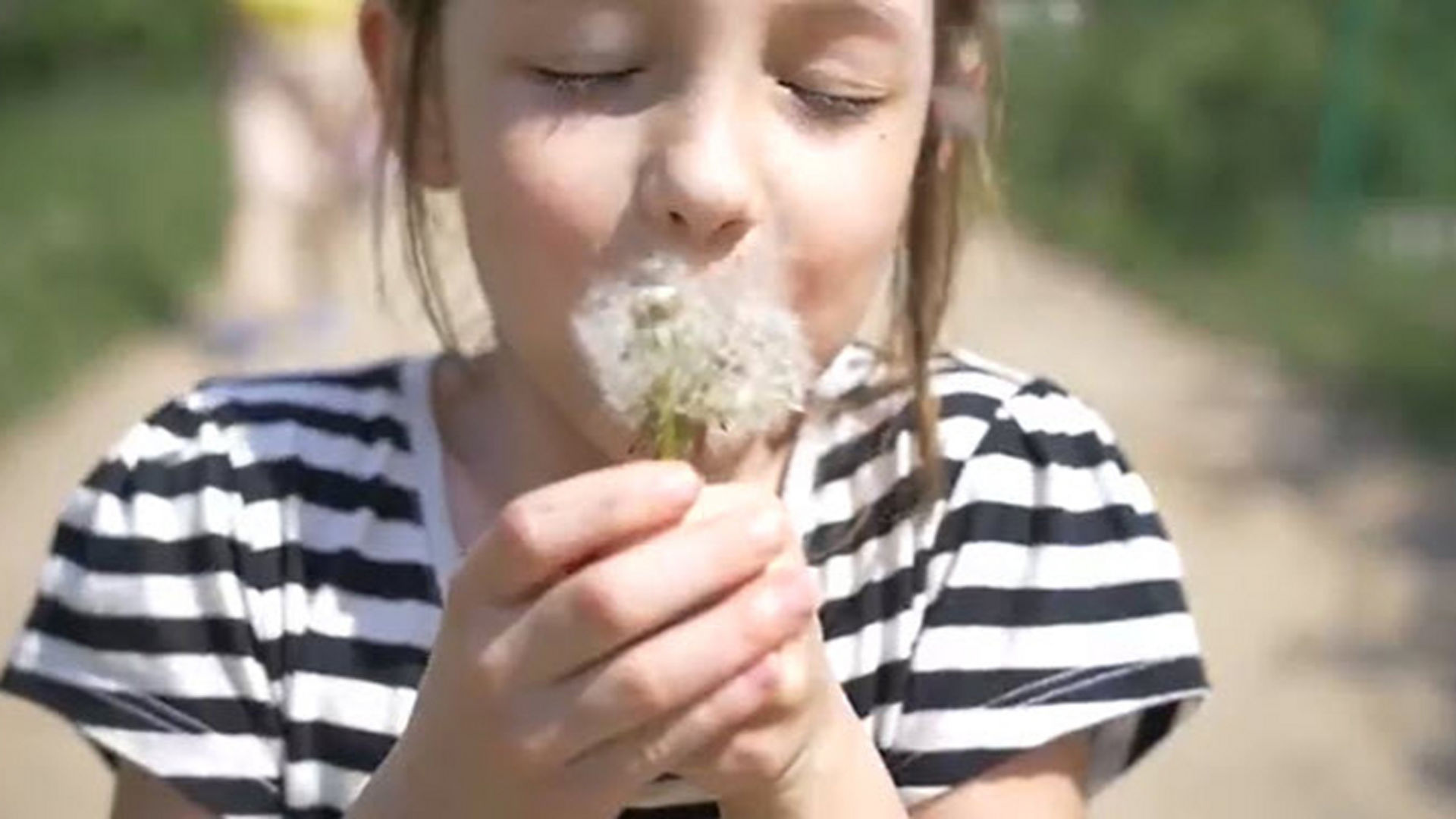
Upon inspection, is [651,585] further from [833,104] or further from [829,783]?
[833,104]

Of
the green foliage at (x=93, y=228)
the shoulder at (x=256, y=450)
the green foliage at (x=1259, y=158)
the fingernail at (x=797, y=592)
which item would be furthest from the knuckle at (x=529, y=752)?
the green foliage at (x=1259, y=158)

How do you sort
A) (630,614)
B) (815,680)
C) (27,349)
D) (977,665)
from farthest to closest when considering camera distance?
(27,349) → (977,665) → (815,680) → (630,614)

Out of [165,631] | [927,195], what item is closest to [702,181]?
[927,195]

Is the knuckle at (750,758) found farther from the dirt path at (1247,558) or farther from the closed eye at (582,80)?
the dirt path at (1247,558)

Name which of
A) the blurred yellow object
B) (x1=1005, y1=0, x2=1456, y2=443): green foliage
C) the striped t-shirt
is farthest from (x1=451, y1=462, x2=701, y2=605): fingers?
the blurred yellow object

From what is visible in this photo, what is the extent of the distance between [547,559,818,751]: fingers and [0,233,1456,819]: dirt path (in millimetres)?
2468

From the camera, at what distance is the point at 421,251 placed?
6.23 ft

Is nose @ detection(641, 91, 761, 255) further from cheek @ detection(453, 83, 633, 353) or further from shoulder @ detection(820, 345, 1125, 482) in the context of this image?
shoulder @ detection(820, 345, 1125, 482)

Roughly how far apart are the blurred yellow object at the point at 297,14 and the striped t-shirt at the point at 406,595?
4.74 m

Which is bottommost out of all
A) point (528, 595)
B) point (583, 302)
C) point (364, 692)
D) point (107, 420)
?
point (107, 420)

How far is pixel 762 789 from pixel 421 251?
65 cm

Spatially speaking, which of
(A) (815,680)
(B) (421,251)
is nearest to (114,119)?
(B) (421,251)

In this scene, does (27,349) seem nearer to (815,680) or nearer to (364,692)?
A: (364,692)

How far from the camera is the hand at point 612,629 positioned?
47.3 inches
